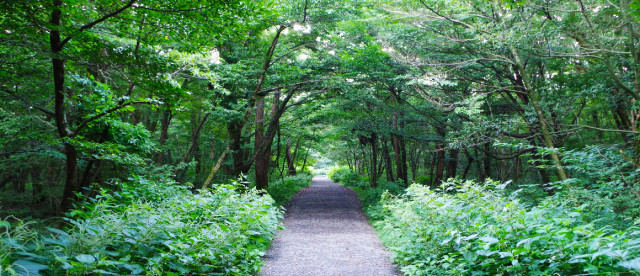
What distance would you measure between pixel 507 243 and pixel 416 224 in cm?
161

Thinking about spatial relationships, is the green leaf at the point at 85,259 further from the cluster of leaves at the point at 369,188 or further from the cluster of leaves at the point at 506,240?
the cluster of leaves at the point at 369,188

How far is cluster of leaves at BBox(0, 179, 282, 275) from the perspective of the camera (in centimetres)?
192

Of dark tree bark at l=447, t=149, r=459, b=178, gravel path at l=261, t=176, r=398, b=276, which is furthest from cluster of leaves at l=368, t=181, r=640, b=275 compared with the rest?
dark tree bark at l=447, t=149, r=459, b=178

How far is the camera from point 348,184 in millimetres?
23906

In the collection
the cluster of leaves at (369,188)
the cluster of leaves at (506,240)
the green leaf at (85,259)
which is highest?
the green leaf at (85,259)

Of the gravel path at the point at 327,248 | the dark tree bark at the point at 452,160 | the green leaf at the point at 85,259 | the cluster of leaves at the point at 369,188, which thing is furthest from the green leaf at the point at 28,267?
the dark tree bark at the point at 452,160

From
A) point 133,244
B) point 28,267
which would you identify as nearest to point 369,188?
point 133,244

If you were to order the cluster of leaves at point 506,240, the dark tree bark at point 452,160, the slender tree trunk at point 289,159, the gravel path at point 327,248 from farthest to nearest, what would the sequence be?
1. the slender tree trunk at point 289,159
2. the dark tree bark at point 452,160
3. the gravel path at point 327,248
4. the cluster of leaves at point 506,240

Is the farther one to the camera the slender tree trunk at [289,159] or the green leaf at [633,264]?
the slender tree trunk at [289,159]

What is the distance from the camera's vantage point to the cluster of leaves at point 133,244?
6.29 ft

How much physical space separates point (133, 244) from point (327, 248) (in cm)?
438

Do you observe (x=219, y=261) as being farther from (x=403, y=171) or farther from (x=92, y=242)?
(x=403, y=171)

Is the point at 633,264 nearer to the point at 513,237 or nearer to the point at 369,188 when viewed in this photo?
the point at 513,237

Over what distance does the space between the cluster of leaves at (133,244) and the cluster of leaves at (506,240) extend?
7.92 feet
